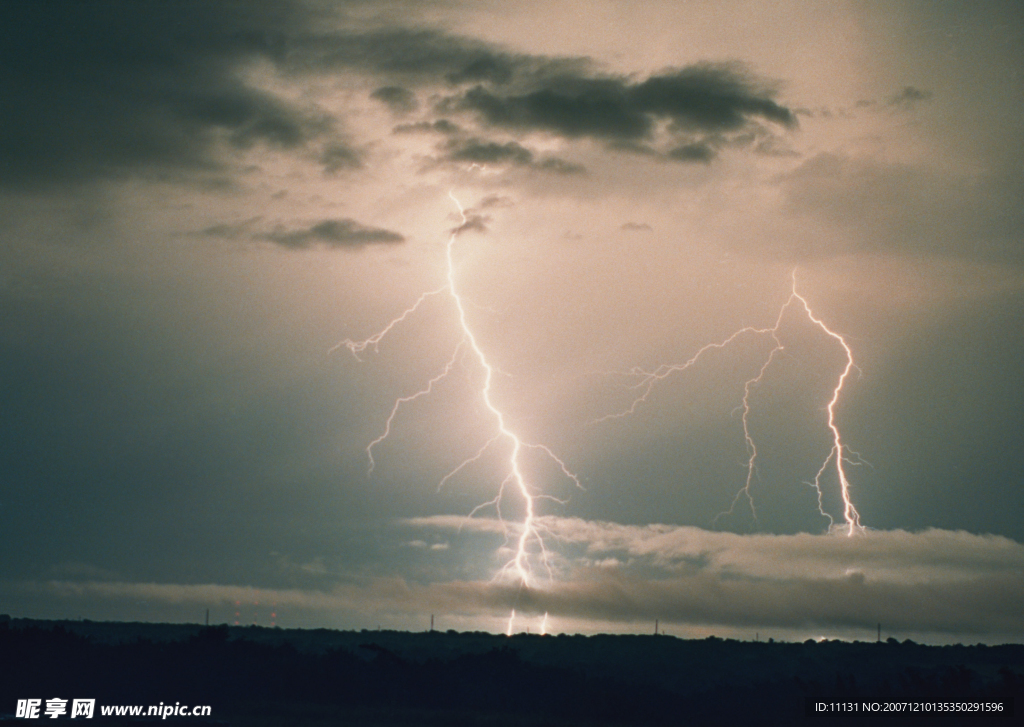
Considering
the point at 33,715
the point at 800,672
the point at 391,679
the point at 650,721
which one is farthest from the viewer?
the point at 800,672

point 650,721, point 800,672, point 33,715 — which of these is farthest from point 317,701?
point 800,672

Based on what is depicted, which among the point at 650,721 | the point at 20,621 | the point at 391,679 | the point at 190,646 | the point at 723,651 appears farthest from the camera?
the point at 20,621

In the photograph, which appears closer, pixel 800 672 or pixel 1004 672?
pixel 1004 672

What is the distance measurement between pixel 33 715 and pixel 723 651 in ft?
179

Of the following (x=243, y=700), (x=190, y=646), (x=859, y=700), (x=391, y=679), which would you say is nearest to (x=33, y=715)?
(x=243, y=700)

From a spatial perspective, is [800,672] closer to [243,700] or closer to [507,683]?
[507,683]

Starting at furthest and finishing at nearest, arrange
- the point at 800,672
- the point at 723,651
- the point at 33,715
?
the point at 723,651 → the point at 800,672 → the point at 33,715

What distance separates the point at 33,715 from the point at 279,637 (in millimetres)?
63980

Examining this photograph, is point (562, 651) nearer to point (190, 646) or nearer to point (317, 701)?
point (190, 646)

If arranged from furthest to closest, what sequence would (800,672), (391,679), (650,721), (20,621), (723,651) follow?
1. (20,621)
2. (723,651)
3. (800,672)
4. (391,679)
5. (650,721)

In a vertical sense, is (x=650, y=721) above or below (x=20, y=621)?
below

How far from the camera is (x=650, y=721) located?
52.0 metres

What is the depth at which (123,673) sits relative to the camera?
5419 centimetres

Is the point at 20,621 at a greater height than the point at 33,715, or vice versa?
the point at 20,621
